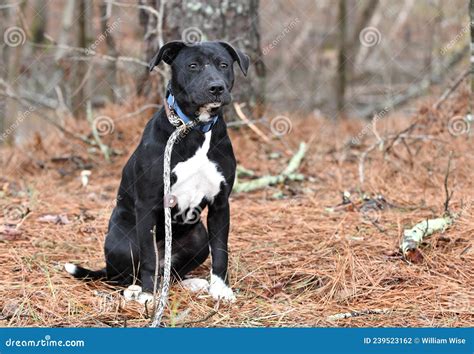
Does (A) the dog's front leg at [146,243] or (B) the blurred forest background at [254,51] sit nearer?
(A) the dog's front leg at [146,243]

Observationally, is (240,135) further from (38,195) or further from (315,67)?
(315,67)

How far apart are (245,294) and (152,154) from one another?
2.78 ft

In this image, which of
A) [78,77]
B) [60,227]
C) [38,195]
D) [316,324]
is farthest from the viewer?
[78,77]

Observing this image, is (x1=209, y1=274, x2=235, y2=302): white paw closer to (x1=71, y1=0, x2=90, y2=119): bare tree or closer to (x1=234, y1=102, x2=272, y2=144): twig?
(x1=234, y1=102, x2=272, y2=144): twig

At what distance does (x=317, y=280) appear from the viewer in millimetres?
3516

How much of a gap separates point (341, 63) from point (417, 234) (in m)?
6.54

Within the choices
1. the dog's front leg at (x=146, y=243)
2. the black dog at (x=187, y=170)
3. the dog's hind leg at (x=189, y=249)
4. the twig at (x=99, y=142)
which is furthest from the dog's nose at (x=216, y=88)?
the twig at (x=99, y=142)

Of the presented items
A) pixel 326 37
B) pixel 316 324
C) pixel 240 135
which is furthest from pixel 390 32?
pixel 316 324

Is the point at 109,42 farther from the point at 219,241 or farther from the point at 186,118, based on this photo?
the point at 219,241

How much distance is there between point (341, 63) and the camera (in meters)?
9.95

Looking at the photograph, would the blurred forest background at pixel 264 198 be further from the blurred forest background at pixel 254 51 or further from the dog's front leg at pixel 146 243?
the dog's front leg at pixel 146 243

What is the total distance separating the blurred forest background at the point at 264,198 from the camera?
3230 mm

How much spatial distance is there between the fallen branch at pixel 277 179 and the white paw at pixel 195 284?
1.54 m

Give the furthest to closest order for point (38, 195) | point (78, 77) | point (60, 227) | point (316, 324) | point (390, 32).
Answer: point (390, 32) → point (78, 77) → point (38, 195) → point (60, 227) → point (316, 324)
